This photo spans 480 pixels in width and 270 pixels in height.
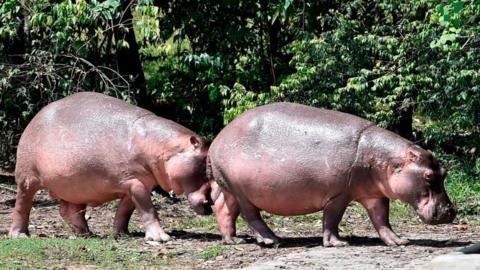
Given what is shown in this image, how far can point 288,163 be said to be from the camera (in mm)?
8414

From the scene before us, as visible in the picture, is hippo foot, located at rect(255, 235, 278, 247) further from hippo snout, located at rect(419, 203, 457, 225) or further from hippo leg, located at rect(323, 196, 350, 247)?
hippo snout, located at rect(419, 203, 457, 225)

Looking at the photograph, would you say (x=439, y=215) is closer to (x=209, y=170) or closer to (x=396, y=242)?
(x=396, y=242)

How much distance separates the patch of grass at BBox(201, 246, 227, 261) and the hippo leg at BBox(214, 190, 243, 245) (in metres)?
0.35

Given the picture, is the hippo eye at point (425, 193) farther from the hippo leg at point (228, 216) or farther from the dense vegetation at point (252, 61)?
the dense vegetation at point (252, 61)

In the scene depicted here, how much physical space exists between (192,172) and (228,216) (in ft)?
1.64

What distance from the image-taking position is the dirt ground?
777 cm

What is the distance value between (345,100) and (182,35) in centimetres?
236

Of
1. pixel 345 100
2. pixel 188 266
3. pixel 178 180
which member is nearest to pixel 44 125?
pixel 178 180

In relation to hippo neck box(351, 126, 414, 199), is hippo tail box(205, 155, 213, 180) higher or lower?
lower

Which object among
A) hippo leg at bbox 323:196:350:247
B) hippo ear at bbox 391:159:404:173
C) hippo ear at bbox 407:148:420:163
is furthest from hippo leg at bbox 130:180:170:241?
hippo ear at bbox 407:148:420:163

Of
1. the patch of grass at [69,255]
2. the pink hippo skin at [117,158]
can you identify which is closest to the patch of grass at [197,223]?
the pink hippo skin at [117,158]

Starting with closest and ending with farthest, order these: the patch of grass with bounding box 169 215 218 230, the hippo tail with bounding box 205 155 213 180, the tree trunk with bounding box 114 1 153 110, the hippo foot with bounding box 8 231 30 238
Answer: the hippo tail with bounding box 205 155 213 180
the hippo foot with bounding box 8 231 30 238
the patch of grass with bounding box 169 215 218 230
the tree trunk with bounding box 114 1 153 110

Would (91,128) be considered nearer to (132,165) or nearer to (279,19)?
(132,165)

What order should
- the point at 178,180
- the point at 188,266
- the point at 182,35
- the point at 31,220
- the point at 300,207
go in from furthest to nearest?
the point at 182,35 → the point at 31,220 → the point at 178,180 → the point at 300,207 → the point at 188,266
